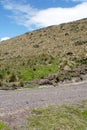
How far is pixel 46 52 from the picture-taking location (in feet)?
218

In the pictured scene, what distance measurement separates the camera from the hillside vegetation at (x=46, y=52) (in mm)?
37375

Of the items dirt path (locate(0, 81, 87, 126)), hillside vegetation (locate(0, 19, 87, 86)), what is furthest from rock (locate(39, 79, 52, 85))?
dirt path (locate(0, 81, 87, 126))

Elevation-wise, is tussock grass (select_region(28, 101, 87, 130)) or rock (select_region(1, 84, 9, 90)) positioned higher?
rock (select_region(1, 84, 9, 90))

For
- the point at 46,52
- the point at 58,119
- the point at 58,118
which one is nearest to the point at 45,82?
the point at 58,118

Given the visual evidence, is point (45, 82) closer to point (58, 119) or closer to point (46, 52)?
point (58, 119)

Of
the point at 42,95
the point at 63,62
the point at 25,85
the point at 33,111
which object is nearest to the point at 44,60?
the point at 63,62

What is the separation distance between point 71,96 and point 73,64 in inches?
814

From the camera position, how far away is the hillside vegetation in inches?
1471

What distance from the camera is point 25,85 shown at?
31.6 meters

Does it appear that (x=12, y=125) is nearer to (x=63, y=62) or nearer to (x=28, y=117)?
(x=28, y=117)

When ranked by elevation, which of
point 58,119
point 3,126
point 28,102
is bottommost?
point 58,119

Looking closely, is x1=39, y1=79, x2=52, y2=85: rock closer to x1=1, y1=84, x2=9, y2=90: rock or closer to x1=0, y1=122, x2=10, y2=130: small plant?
x1=1, y1=84, x2=9, y2=90: rock

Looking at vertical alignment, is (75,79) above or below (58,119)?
above

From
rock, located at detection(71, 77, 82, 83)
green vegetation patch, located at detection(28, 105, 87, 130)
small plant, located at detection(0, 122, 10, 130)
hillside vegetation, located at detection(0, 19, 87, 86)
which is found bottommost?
green vegetation patch, located at detection(28, 105, 87, 130)
